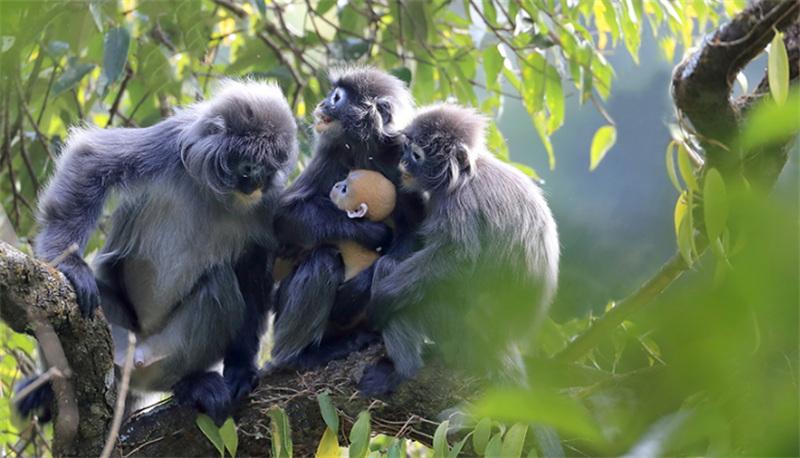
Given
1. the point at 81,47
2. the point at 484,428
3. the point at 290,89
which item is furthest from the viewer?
the point at 290,89

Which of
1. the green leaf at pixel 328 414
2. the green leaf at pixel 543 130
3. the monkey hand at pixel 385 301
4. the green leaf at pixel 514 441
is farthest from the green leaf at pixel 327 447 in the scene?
the green leaf at pixel 543 130

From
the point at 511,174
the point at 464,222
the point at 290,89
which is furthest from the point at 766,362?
the point at 290,89

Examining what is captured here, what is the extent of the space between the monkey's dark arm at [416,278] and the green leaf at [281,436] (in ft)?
2.22

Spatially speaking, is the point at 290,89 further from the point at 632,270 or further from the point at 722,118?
the point at 632,270

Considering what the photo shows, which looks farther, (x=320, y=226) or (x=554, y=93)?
(x=554, y=93)

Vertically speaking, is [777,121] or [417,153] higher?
[777,121]

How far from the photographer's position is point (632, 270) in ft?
1.33

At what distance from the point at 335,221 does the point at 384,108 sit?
0.65m

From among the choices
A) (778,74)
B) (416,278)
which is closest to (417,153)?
(416,278)

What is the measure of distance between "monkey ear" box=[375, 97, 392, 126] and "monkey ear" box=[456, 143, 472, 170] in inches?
18.0

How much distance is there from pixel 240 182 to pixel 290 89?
6.08 feet

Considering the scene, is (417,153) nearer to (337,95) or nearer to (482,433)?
(337,95)

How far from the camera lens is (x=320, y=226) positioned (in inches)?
111

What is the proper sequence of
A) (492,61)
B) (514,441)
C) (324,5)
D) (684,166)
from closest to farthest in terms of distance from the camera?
(684,166)
(514,441)
(492,61)
(324,5)
